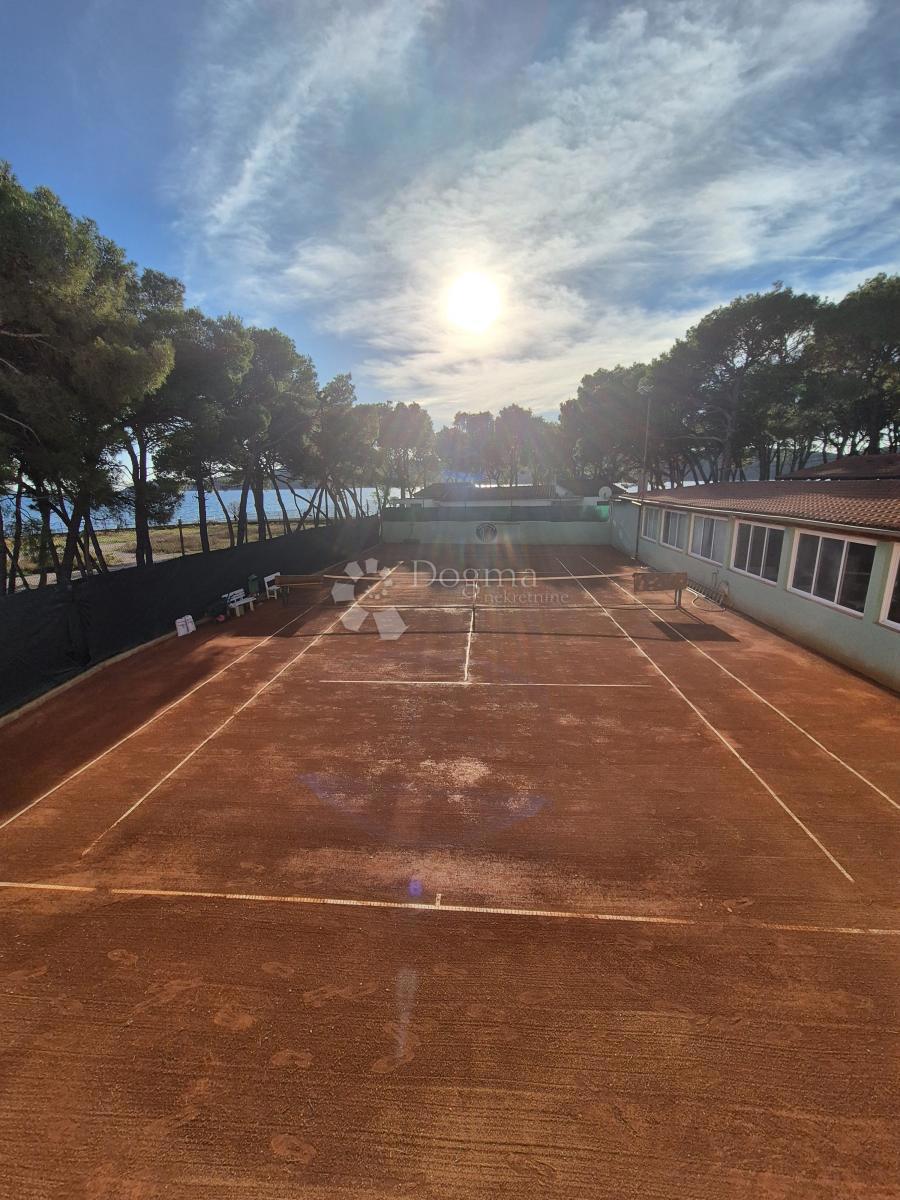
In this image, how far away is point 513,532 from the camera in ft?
113

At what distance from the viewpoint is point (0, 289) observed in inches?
357

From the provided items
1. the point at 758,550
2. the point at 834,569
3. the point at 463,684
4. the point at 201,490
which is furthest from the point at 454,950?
the point at 201,490

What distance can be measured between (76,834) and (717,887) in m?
6.86

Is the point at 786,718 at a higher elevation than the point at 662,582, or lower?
lower

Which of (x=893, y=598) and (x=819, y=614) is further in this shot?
(x=819, y=614)

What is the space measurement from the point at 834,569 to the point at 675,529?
426 inches

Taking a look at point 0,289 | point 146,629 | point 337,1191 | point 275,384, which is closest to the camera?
point 337,1191

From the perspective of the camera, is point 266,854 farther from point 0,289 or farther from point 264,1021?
point 0,289

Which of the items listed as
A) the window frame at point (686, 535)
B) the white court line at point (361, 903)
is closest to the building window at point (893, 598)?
the white court line at point (361, 903)

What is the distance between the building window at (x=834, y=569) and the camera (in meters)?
10.9

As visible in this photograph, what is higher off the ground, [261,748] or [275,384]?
[275,384]

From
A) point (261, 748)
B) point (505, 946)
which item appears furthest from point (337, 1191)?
point (261, 748)

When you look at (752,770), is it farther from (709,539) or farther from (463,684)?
(709,539)

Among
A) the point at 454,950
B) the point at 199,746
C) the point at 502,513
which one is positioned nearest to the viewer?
the point at 454,950
